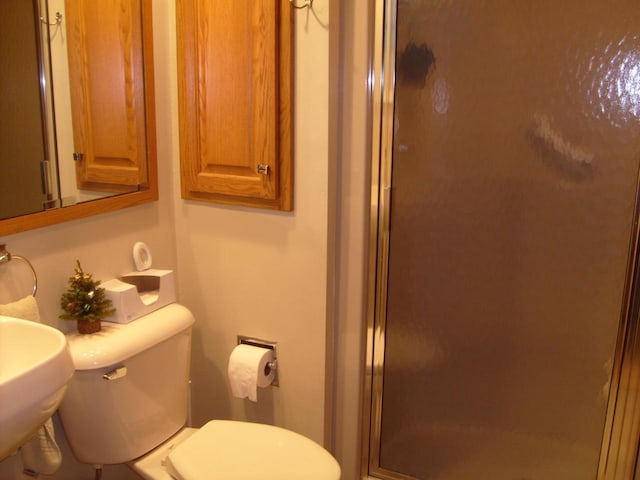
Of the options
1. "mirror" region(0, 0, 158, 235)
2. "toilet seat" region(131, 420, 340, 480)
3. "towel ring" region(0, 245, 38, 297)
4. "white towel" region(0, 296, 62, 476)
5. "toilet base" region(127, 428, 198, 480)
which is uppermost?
"mirror" region(0, 0, 158, 235)

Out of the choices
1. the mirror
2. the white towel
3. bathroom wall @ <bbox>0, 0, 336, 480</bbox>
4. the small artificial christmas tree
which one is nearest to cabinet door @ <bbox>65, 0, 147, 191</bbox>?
the mirror

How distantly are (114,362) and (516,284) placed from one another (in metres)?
1.16

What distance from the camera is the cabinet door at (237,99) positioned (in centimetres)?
177

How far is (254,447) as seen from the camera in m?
1.67

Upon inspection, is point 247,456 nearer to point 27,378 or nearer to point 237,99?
point 27,378

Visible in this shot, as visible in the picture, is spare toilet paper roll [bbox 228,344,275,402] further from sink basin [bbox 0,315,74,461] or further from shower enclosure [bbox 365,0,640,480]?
sink basin [bbox 0,315,74,461]

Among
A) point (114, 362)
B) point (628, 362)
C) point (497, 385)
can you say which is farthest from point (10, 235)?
point (628, 362)

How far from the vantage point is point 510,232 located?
1754 mm

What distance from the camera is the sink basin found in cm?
102

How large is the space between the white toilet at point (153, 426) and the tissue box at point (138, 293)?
0.02 metres

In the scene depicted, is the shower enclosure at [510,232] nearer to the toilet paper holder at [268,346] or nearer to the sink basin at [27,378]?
the toilet paper holder at [268,346]

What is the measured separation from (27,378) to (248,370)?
94 cm

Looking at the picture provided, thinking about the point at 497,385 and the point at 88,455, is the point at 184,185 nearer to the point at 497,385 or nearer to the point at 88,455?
the point at 88,455

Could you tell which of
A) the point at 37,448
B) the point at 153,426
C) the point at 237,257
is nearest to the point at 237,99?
the point at 237,257
